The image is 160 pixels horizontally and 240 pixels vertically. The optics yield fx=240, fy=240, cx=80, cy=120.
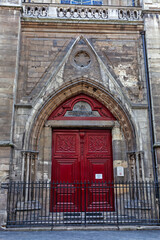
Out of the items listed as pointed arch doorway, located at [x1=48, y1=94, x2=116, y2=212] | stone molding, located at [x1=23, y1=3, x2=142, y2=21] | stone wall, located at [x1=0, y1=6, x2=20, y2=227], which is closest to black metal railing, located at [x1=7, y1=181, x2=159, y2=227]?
stone wall, located at [x1=0, y1=6, x2=20, y2=227]

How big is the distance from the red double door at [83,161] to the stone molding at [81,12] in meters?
4.43

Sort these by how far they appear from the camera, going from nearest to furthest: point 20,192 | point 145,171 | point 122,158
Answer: point 20,192 → point 145,171 → point 122,158

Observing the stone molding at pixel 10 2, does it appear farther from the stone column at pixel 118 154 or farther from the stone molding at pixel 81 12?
the stone column at pixel 118 154

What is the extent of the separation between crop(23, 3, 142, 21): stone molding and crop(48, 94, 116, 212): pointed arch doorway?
3.20 metres

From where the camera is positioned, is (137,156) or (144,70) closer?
(137,156)

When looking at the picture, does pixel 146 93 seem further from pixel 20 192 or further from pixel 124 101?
pixel 20 192

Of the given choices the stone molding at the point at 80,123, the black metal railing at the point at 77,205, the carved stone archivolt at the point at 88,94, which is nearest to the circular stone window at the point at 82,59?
the carved stone archivolt at the point at 88,94

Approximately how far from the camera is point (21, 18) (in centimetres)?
900

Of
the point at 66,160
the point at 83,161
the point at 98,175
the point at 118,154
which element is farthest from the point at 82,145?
the point at 118,154

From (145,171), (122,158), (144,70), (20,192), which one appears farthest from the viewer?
(144,70)

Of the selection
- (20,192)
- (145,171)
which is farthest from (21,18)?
(145,171)

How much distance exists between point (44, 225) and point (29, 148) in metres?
2.43

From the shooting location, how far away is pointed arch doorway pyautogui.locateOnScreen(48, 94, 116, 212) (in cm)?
819

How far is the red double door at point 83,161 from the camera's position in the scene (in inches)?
318
